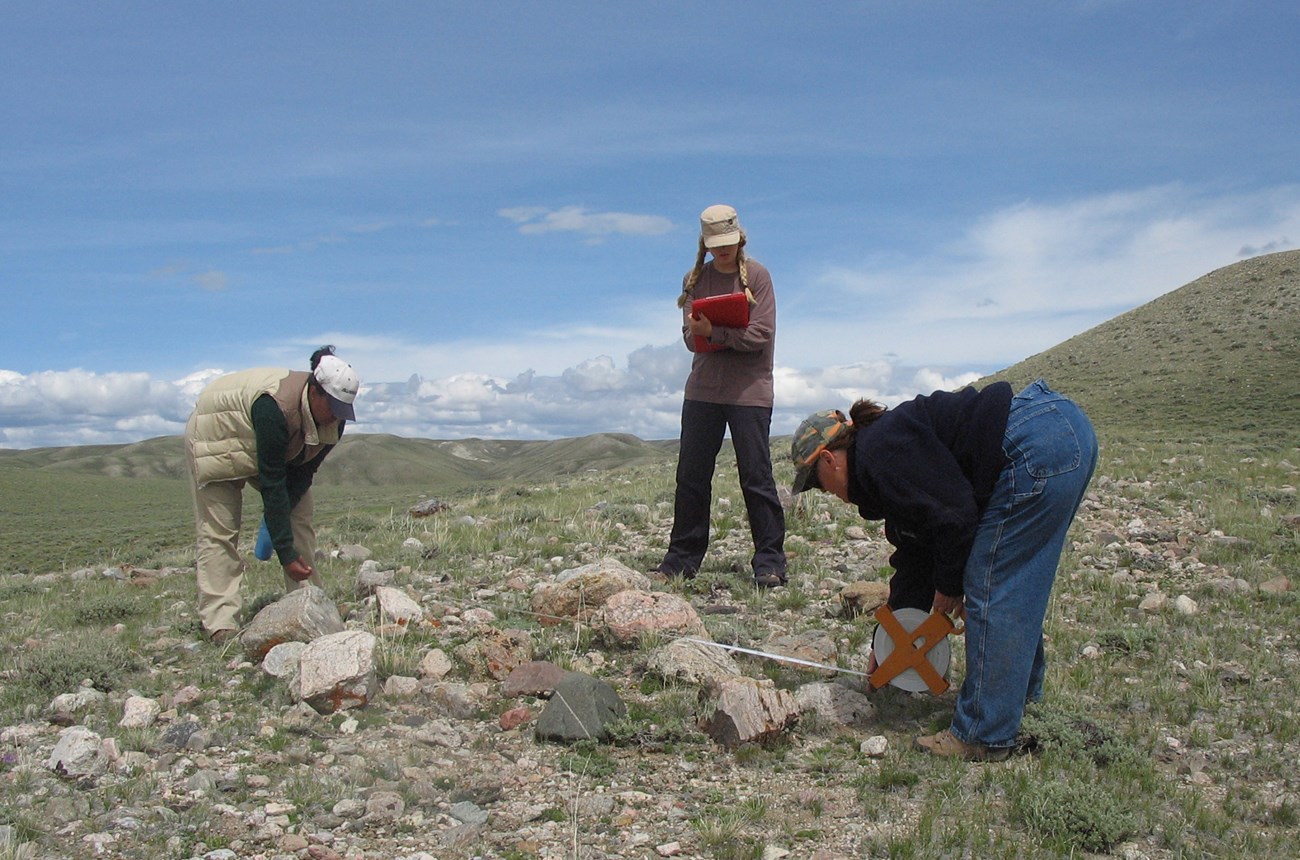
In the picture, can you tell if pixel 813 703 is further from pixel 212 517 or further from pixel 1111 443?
pixel 1111 443

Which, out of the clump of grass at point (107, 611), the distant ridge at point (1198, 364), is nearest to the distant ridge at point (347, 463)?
the distant ridge at point (1198, 364)

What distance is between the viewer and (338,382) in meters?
6.23

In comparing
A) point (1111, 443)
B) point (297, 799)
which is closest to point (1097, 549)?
point (297, 799)

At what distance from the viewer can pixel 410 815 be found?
3850mm

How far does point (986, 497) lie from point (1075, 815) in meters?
1.30

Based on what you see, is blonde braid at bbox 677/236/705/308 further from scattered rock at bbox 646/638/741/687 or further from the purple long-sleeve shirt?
scattered rock at bbox 646/638/741/687

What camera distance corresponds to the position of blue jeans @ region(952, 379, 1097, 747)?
4074 millimetres

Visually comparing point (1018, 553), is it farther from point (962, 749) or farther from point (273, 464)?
point (273, 464)

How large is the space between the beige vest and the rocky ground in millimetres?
1186

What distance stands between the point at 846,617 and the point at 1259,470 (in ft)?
36.3

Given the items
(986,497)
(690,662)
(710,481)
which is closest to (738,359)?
(710,481)

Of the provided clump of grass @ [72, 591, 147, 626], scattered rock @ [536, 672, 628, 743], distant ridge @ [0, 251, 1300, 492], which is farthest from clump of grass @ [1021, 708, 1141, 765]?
distant ridge @ [0, 251, 1300, 492]

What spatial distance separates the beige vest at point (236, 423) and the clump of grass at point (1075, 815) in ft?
15.8

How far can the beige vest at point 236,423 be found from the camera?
634 centimetres
